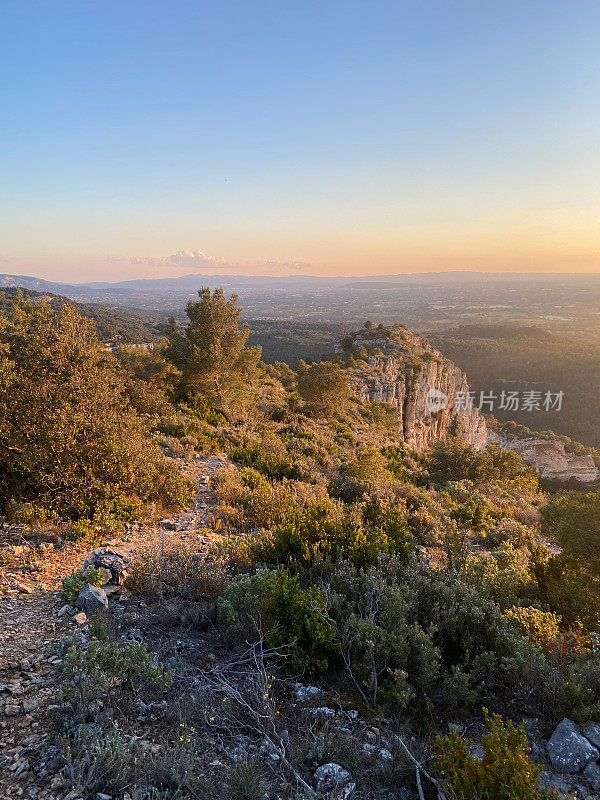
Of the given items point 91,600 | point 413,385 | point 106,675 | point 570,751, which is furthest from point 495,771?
point 413,385

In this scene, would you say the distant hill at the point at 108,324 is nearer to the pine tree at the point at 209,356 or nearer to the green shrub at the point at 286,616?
the pine tree at the point at 209,356

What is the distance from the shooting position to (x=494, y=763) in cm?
225

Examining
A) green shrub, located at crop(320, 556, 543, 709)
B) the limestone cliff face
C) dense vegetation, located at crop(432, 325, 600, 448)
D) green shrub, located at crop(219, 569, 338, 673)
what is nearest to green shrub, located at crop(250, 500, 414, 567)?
green shrub, located at crop(320, 556, 543, 709)

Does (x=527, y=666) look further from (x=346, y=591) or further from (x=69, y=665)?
(x=69, y=665)

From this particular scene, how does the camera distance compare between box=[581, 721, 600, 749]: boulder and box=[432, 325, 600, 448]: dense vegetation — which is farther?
box=[432, 325, 600, 448]: dense vegetation

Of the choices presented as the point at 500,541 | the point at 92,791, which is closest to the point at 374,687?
the point at 92,791

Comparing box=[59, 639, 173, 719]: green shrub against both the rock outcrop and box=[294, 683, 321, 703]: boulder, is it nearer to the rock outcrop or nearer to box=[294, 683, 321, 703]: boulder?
box=[294, 683, 321, 703]: boulder

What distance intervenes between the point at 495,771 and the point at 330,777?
3.32 feet

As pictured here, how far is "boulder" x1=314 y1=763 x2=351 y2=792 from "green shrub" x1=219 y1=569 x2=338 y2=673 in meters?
0.97

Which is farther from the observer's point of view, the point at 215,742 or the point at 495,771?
the point at 215,742

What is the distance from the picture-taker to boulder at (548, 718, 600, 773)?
2.65 metres

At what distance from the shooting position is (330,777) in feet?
8.39

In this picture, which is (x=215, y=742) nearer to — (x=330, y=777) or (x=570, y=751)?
(x=330, y=777)

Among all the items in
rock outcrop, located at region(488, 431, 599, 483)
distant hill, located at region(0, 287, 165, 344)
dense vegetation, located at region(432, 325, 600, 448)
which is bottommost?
rock outcrop, located at region(488, 431, 599, 483)
